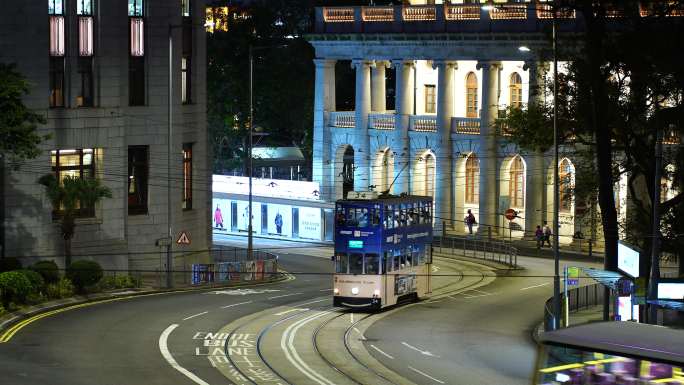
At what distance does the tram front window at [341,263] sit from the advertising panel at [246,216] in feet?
121

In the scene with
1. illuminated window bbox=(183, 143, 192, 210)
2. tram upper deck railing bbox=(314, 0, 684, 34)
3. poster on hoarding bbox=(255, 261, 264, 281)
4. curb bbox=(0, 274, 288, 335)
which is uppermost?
tram upper deck railing bbox=(314, 0, 684, 34)

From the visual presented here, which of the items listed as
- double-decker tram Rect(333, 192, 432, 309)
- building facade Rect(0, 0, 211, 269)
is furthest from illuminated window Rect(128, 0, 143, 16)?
double-decker tram Rect(333, 192, 432, 309)

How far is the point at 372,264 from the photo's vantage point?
54.2 metres

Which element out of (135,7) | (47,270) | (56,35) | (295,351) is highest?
(135,7)

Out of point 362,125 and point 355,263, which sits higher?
point 362,125

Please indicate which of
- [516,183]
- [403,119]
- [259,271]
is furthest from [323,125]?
[259,271]

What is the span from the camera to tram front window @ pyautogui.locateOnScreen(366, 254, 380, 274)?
54.1m

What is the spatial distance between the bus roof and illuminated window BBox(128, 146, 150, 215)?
45.1 m

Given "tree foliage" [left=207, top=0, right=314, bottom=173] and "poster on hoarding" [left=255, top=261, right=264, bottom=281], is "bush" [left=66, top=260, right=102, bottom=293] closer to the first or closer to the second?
"poster on hoarding" [left=255, top=261, right=264, bottom=281]

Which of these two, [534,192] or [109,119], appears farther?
[534,192]

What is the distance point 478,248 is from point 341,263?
27335mm

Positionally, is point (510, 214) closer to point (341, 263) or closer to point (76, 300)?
point (341, 263)

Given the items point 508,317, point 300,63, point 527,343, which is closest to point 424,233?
point 508,317

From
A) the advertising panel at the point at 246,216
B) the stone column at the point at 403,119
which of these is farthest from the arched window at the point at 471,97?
the advertising panel at the point at 246,216
